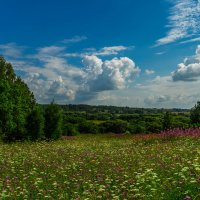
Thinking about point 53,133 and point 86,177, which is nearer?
point 86,177

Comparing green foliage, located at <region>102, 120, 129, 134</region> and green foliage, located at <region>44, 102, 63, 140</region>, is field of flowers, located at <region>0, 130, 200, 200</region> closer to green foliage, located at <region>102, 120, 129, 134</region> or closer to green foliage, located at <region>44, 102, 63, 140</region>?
green foliage, located at <region>44, 102, 63, 140</region>

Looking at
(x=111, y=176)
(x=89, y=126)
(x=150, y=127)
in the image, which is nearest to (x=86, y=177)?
(x=111, y=176)

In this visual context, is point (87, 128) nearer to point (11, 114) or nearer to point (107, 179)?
point (11, 114)

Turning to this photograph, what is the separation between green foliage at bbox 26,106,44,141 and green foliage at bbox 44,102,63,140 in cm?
165

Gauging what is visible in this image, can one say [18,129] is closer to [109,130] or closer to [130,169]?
[130,169]

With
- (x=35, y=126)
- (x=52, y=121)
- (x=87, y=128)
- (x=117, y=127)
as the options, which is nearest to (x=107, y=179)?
(x=35, y=126)

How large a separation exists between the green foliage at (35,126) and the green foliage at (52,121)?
1.65 metres

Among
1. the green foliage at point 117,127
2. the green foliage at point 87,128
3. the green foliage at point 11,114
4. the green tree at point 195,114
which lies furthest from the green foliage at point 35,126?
the green foliage at point 87,128

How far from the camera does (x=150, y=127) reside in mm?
58594

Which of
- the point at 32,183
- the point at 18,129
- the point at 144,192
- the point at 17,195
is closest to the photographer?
the point at 144,192

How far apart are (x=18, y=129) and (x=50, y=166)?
84.1ft

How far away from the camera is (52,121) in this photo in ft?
140

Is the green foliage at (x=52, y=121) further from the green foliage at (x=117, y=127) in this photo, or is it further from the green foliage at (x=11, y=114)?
the green foliage at (x=117, y=127)

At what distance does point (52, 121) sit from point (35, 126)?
109 inches
